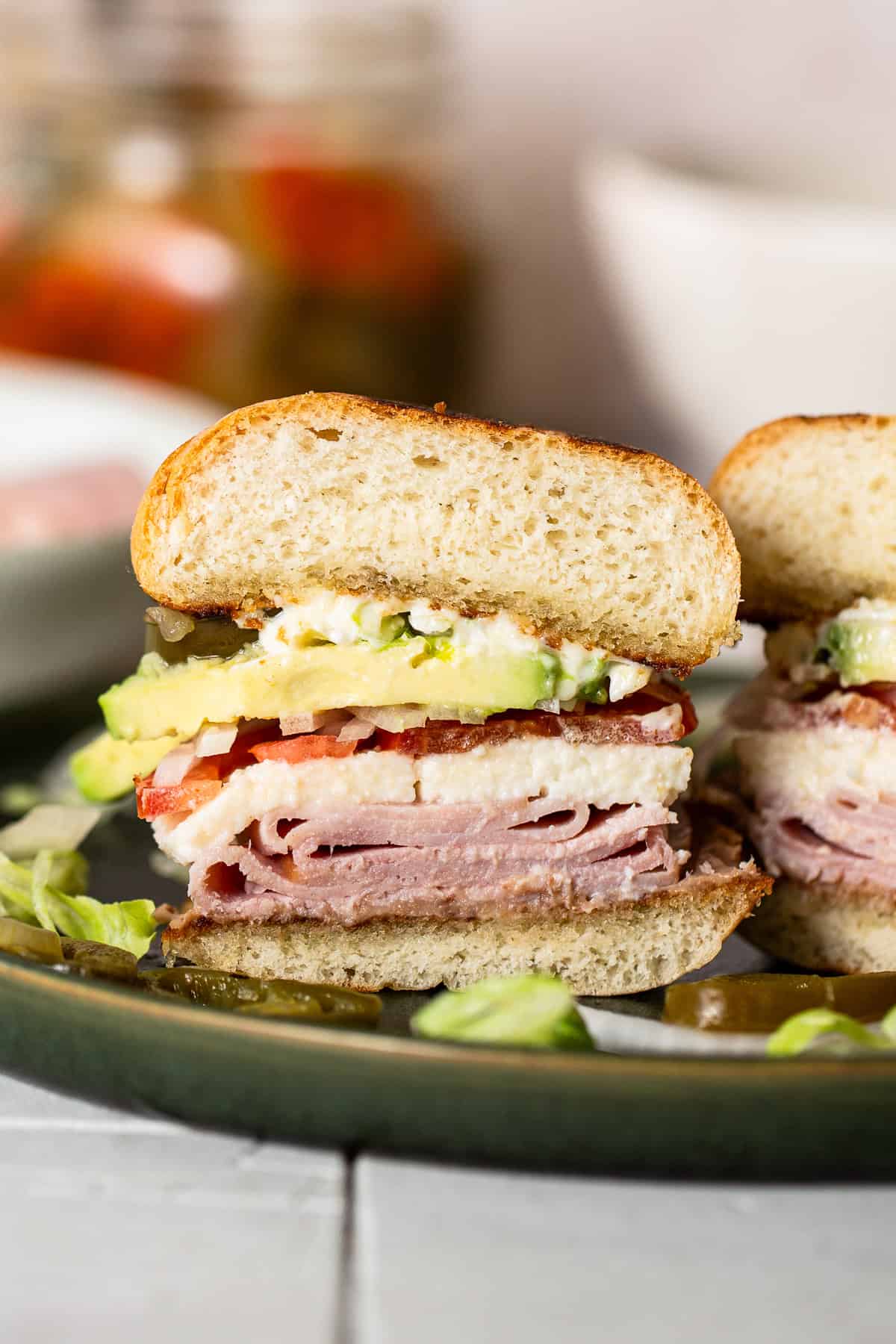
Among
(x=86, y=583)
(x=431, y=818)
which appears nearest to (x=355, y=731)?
(x=431, y=818)

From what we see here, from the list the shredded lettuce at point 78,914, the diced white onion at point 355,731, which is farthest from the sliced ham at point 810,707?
the shredded lettuce at point 78,914

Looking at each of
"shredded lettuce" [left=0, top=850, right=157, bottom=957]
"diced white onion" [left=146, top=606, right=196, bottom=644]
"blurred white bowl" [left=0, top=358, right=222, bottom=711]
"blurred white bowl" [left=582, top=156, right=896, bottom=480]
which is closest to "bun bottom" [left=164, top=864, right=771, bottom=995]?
"shredded lettuce" [left=0, top=850, right=157, bottom=957]

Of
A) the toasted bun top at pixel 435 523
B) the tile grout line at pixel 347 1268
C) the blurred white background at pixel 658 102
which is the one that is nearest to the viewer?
the tile grout line at pixel 347 1268

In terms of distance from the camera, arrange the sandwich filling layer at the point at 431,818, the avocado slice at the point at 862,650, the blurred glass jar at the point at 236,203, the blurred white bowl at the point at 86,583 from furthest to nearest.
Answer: the blurred glass jar at the point at 236,203 < the blurred white bowl at the point at 86,583 < the avocado slice at the point at 862,650 < the sandwich filling layer at the point at 431,818

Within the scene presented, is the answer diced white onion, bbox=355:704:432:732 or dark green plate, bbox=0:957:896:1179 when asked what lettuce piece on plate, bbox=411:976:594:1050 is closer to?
dark green plate, bbox=0:957:896:1179

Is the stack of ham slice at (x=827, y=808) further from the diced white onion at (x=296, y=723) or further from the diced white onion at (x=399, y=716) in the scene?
the diced white onion at (x=296, y=723)

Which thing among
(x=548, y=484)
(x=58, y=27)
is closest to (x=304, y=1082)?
(x=548, y=484)
